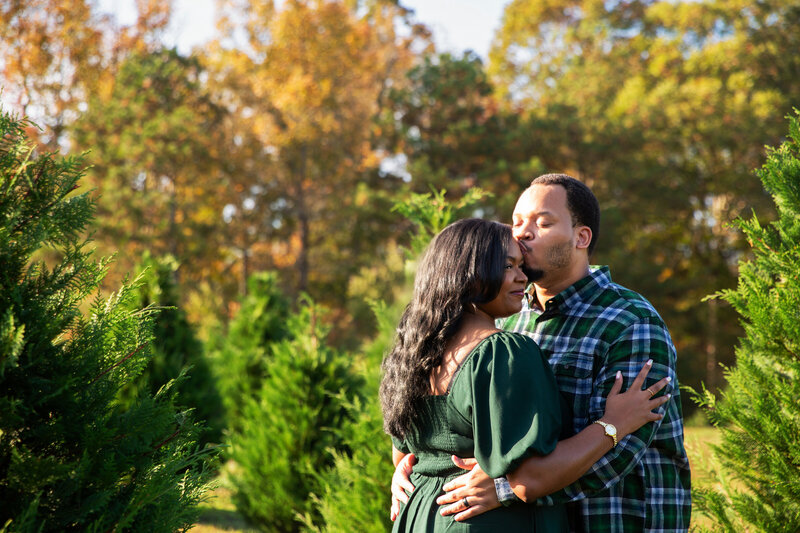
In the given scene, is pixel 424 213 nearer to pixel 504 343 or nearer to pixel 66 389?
pixel 504 343

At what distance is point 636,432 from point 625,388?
171 mm

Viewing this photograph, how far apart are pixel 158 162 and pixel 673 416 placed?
22.6 metres

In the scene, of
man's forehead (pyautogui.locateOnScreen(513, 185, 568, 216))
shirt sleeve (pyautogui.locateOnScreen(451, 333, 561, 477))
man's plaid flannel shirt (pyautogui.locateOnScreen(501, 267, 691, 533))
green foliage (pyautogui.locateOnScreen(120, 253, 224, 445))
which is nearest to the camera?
shirt sleeve (pyautogui.locateOnScreen(451, 333, 561, 477))

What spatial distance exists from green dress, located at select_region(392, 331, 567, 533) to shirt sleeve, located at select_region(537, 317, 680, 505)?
14 cm

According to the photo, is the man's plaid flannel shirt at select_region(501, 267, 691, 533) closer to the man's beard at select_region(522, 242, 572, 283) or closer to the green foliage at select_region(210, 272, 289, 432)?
the man's beard at select_region(522, 242, 572, 283)

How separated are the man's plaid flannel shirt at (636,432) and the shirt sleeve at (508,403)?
377mm

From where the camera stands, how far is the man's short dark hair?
Result: 318cm

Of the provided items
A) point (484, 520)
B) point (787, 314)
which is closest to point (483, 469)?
point (484, 520)

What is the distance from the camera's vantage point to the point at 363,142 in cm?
2662

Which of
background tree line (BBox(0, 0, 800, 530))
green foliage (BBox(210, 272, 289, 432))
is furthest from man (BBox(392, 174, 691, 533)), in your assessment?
background tree line (BBox(0, 0, 800, 530))

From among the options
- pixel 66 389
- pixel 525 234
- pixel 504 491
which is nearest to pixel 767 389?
pixel 525 234

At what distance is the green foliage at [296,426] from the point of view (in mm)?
6855

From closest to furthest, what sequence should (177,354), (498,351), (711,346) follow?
1. (498,351)
2. (177,354)
3. (711,346)

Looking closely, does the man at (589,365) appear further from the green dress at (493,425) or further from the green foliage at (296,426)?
the green foliage at (296,426)
